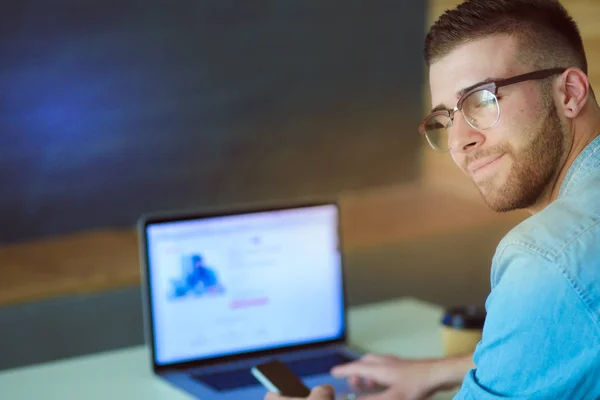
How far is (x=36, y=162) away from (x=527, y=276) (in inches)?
104

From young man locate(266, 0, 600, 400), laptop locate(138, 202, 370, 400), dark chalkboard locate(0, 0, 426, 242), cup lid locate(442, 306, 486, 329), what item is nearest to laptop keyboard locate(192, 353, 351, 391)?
laptop locate(138, 202, 370, 400)

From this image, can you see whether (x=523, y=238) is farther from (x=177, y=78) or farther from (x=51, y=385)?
(x=177, y=78)

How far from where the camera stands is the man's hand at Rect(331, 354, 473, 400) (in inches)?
61.4

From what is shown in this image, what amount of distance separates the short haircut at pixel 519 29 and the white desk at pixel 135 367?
65 cm

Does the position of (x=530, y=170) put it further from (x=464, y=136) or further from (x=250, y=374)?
(x=250, y=374)

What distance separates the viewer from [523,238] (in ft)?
3.44

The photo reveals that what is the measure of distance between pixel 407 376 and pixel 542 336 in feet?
2.03

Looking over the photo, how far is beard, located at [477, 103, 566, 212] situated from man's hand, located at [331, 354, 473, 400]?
0.42 metres

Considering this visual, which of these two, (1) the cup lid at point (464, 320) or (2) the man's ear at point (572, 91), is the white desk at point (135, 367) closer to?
(1) the cup lid at point (464, 320)

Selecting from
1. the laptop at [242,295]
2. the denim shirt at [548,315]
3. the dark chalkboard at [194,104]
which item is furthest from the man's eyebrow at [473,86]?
the dark chalkboard at [194,104]

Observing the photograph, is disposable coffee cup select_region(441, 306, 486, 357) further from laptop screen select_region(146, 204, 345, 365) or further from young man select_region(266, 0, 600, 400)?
young man select_region(266, 0, 600, 400)

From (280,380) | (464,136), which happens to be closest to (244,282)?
(280,380)

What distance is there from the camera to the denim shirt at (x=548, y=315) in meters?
1.00

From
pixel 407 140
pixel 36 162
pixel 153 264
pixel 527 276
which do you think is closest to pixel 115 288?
pixel 153 264
